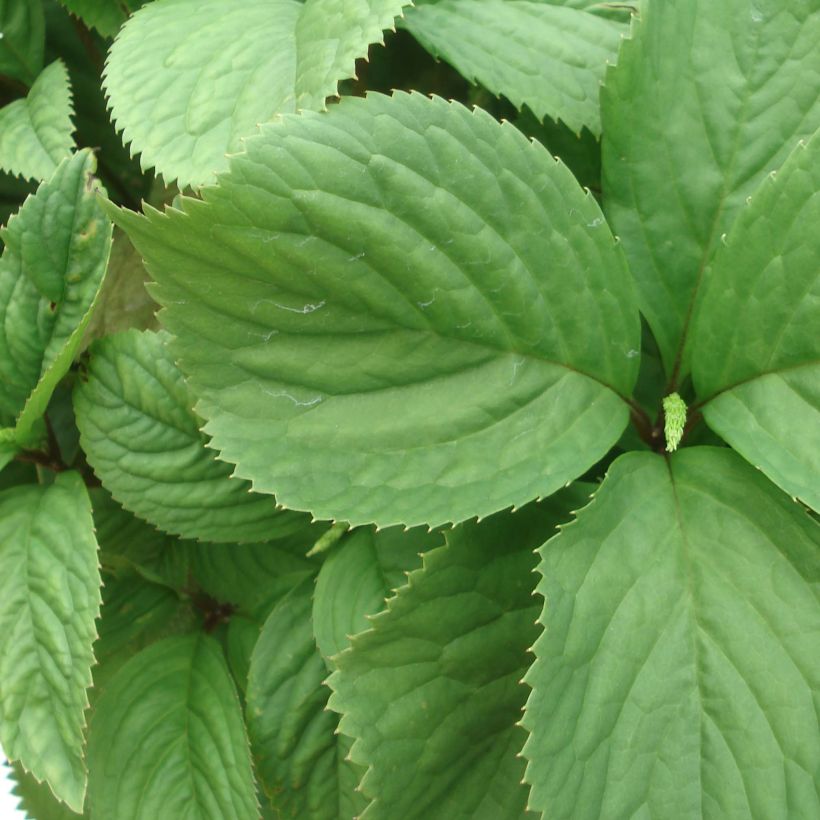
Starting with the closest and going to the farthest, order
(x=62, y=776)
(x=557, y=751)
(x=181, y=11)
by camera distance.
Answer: (x=557, y=751) < (x=62, y=776) < (x=181, y=11)

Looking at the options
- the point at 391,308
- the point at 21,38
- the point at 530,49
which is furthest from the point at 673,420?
the point at 21,38

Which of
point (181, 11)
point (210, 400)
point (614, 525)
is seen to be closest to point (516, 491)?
point (614, 525)

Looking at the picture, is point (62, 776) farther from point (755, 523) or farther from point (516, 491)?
point (755, 523)

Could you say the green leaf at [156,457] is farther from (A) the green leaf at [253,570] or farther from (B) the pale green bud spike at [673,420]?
(B) the pale green bud spike at [673,420]

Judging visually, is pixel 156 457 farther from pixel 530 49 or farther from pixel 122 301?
pixel 530 49

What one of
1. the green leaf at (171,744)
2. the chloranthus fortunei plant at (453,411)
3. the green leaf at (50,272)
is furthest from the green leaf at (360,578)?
the green leaf at (50,272)

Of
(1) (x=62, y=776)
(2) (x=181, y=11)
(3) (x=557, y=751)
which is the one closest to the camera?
(3) (x=557, y=751)

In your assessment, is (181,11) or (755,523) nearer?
(755,523)
